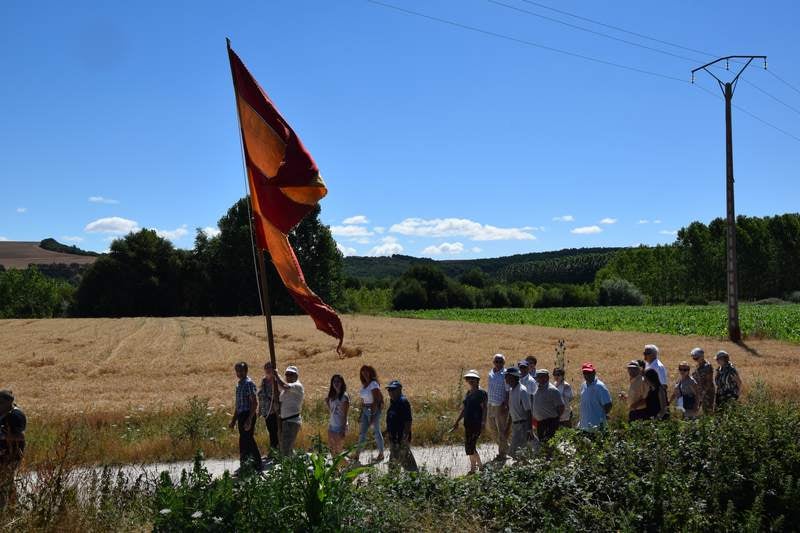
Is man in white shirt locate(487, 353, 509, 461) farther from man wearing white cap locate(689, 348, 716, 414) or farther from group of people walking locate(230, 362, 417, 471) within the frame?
man wearing white cap locate(689, 348, 716, 414)

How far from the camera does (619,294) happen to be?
114062 millimetres

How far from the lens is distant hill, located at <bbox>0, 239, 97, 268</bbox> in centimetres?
11212

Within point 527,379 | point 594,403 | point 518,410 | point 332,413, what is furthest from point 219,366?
point 594,403

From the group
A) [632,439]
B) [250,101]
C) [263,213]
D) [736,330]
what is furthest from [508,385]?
[736,330]

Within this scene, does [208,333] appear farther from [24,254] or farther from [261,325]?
[24,254]

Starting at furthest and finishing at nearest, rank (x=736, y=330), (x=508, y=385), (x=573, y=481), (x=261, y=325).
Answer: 1. (x=261, y=325)
2. (x=736, y=330)
3. (x=508, y=385)
4. (x=573, y=481)

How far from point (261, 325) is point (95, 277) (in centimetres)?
3413

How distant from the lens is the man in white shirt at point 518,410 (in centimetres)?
1027

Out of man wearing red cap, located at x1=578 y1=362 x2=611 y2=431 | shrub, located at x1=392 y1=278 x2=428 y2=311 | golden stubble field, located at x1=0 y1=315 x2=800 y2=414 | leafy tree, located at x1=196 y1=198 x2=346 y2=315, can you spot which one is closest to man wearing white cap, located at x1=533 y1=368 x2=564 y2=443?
man wearing red cap, located at x1=578 y1=362 x2=611 y2=431

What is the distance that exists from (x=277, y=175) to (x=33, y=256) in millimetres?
127647

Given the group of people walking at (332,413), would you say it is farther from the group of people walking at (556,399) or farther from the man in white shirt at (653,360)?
the man in white shirt at (653,360)

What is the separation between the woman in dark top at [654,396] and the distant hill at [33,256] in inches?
4465

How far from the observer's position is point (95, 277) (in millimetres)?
77625

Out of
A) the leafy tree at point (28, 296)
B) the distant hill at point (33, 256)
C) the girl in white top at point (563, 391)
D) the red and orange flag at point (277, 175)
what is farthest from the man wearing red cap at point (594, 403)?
the distant hill at point (33, 256)
